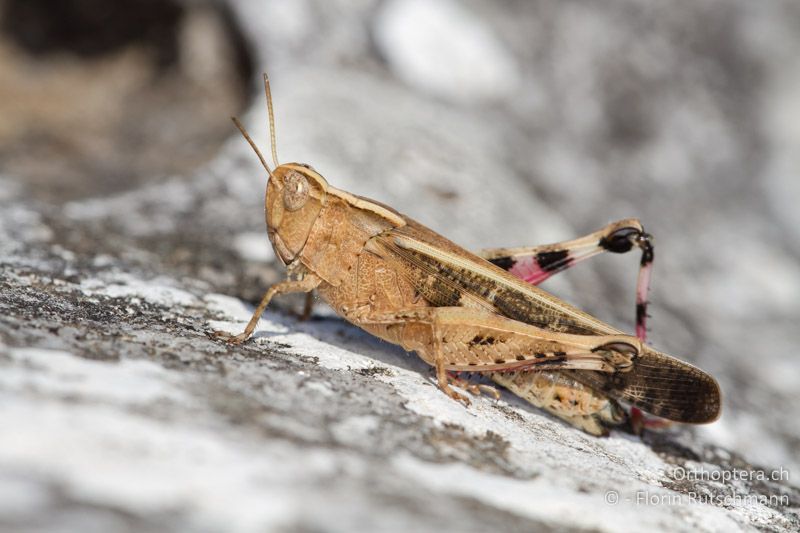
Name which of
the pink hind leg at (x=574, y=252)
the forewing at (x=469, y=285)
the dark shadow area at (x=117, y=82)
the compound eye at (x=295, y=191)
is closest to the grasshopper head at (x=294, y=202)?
the compound eye at (x=295, y=191)

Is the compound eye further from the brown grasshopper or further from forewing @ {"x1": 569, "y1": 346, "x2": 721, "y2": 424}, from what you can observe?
forewing @ {"x1": 569, "y1": 346, "x2": 721, "y2": 424}

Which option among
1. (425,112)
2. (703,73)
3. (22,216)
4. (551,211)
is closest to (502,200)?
(551,211)

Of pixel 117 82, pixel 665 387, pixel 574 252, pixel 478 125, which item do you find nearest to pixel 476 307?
pixel 574 252

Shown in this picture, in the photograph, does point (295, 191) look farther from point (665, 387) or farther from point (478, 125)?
point (478, 125)

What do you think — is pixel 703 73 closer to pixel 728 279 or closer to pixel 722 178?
pixel 722 178

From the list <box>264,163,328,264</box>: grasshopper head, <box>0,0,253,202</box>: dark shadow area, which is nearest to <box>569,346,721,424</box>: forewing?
<box>264,163,328,264</box>: grasshopper head

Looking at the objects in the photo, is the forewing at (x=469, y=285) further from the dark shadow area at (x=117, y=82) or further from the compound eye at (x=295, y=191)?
the dark shadow area at (x=117, y=82)

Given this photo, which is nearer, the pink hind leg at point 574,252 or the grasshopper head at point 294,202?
the grasshopper head at point 294,202
